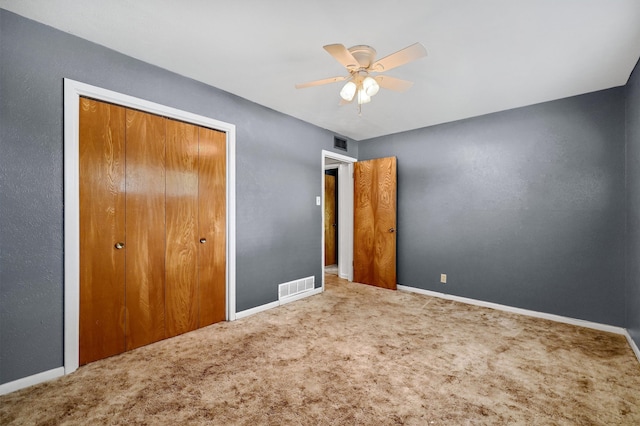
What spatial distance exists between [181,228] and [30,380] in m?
1.46

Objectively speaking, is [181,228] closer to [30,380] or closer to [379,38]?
[30,380]

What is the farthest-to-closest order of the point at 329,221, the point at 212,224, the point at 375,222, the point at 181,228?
1. the point at 329,221
2. the point at 375,222
3. the point at 212,224
4. the point at 181,228

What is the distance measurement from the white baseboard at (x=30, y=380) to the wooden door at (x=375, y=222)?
12.5 feet

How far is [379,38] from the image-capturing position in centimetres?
208

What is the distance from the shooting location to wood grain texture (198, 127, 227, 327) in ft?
9.54

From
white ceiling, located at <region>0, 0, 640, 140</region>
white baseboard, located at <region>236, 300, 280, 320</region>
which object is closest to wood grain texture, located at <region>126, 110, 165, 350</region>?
white ceiling, located at <region>0, 0, 640, 140</region>

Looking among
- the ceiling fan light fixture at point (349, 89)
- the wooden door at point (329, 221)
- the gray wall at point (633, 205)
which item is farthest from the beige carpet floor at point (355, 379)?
the wooden door at point (329, 221)

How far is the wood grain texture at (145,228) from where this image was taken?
7.89ft

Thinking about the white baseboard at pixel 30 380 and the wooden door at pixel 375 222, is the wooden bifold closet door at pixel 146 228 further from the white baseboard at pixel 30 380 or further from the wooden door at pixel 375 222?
the wooden door at pixel 375 222

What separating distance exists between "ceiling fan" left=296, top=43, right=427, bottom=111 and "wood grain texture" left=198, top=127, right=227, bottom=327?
1.39 m

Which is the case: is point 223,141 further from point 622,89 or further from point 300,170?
point 622,89

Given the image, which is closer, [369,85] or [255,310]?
[369,85]

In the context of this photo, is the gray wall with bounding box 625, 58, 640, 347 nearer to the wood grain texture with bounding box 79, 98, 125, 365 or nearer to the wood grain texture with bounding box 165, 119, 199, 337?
the wood grain texture with bounding box 165, 119, 199, 337

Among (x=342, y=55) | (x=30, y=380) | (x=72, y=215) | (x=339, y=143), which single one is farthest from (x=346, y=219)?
(x=30, y=380)
